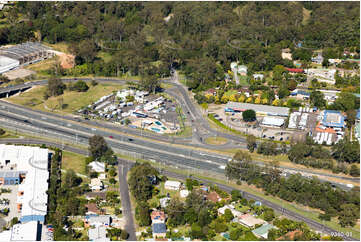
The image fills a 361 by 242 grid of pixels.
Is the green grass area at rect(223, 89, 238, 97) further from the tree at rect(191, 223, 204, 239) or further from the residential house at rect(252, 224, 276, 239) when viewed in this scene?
the tree at rect(191, 223, 204, 239)

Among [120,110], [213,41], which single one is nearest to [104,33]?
[213,41]

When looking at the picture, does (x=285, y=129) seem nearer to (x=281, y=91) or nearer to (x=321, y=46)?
(x=281, y=91)

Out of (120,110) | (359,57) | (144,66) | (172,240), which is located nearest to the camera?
(172,240)

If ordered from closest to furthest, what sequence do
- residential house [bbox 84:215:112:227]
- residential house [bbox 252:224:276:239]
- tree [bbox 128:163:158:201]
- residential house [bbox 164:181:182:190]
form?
residential house [bbox 252:224:276:239]
residential house [bbox 84:215:112:227]
tree [bbox 128:163:158:201]
residential house [bbox 164:181:182:190]

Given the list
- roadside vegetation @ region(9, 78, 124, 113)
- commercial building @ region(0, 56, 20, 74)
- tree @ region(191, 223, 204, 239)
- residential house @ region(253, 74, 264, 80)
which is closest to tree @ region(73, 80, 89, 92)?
roadside vegetation @ region(9, 78, 124, 113)

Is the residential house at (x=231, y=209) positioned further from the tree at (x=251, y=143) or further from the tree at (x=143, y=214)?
the tree at (x=251, y=143)

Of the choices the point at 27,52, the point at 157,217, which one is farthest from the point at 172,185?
the point at 27,52
